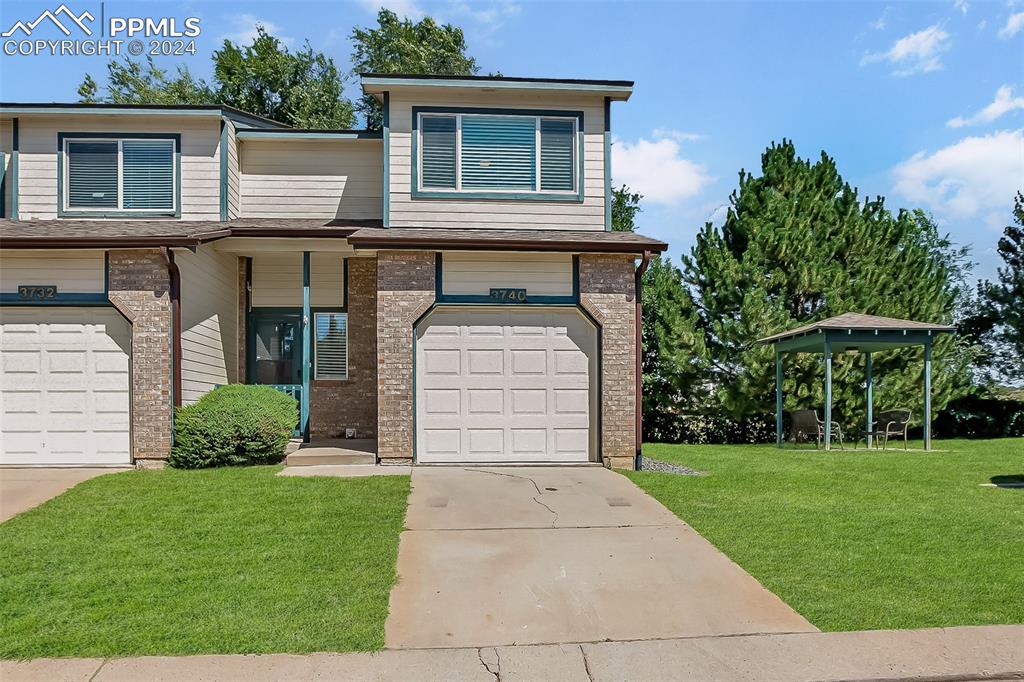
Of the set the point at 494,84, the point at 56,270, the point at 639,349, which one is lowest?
the point at 639,349

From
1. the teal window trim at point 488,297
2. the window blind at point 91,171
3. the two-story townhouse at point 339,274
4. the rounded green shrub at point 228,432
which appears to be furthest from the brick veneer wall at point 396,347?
the window blind at point 91,171

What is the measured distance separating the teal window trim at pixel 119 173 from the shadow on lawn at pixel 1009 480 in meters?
14.1

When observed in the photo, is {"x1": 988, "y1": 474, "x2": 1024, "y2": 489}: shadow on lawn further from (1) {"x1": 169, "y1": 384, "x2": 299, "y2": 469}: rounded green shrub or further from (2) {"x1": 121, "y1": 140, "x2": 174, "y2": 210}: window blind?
(2) {"x1": 121, "y1": 140, "x2": 174, "y2": 210}: window blind

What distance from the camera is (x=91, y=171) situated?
14086 millimetres

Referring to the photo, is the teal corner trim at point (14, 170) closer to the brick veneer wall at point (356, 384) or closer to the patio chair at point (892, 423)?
the brick veneer wall at point (356, 384)

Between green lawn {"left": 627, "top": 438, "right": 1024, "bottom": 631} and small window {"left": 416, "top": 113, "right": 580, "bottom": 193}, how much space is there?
5.36m

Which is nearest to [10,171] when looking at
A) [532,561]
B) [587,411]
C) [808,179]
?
[587,411]

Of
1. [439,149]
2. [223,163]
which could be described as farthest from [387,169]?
[223,163]

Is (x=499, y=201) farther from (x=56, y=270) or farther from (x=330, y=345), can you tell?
(x=56, y=270)

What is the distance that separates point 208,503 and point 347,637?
4.46 metres

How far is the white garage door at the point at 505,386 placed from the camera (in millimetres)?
12391

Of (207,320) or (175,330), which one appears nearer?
(175,330)

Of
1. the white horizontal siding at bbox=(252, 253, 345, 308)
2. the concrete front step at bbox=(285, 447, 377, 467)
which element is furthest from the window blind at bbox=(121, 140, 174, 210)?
the concrete front step at bbox=(285, 447, 377, 467)

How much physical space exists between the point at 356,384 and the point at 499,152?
17.7 feet
